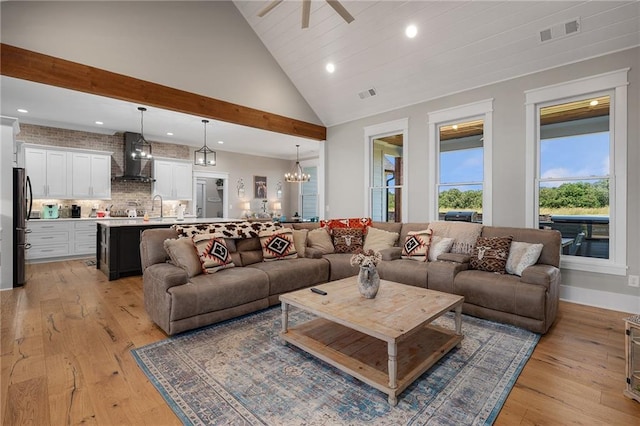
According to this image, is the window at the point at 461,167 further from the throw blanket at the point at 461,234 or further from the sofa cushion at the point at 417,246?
the sofa cushion at the point at 417,246

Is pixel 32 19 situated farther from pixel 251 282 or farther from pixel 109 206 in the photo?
pixel 109 206

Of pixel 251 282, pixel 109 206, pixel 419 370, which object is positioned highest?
pixel 109 206

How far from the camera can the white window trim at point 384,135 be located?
535 centimetres

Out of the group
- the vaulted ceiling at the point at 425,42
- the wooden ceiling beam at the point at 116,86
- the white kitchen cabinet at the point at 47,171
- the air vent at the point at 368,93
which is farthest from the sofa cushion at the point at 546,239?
the white kitchen cabinet at the point at 47,171

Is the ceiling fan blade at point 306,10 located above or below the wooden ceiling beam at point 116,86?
above

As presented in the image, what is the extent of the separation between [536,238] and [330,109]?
434 centimetres

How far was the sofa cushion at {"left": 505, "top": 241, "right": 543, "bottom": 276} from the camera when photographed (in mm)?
3211

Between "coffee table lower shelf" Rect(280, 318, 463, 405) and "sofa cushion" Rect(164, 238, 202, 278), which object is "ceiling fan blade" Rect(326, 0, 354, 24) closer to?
"sofa cushion" Rect(164, 238, 202, 278)

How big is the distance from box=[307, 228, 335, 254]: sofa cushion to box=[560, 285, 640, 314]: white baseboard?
309 cm

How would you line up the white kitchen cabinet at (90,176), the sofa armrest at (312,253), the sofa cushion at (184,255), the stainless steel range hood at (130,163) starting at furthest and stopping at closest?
the stainless steel range hood at (130,163), the white kitchen cabinet at (90,176), the sofa armrest at (312,253), the sofa cushion at (184,255)

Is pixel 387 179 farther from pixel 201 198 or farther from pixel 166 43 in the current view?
pixel 201 198

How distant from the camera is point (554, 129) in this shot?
396 centimetres

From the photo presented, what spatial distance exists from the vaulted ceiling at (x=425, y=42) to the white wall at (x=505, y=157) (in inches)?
5.7

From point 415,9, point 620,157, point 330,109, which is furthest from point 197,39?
point 620,157
